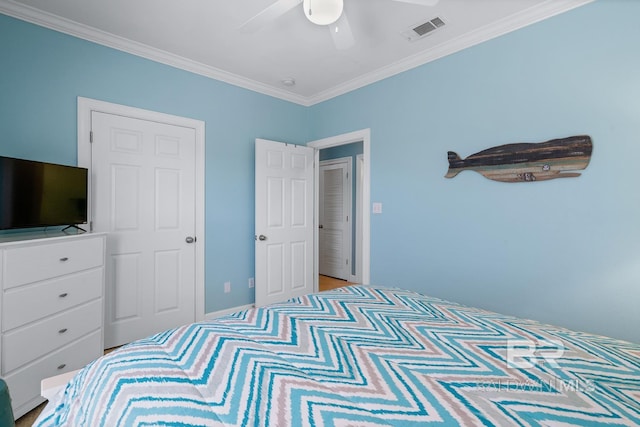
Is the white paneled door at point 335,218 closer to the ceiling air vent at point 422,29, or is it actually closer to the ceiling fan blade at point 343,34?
the ceiling air vent at point 422,29

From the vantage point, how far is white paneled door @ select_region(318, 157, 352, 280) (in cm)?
496

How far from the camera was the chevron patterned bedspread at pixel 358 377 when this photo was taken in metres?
0.73

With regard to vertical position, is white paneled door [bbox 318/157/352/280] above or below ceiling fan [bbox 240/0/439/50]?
below

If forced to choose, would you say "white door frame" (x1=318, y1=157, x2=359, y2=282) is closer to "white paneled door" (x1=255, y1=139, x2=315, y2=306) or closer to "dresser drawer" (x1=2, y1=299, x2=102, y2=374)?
"white paneled door" (x1=255, y1=139, x2=315, y2=306)

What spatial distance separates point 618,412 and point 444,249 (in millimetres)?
1926

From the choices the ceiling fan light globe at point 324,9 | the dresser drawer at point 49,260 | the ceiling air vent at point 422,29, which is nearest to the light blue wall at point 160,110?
the dresser drawer at point 49,260

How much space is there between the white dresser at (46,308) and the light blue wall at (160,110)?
0.85 m

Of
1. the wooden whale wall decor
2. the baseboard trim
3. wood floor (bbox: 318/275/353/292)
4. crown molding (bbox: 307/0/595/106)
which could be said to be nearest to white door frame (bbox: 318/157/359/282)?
wood floor (bbox: 318/275/353/292)

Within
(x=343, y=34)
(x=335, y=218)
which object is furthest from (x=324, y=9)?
Result: (x=335, y=218)

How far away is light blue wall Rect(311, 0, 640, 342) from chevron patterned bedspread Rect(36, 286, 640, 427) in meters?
0.93

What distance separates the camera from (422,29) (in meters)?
2.32

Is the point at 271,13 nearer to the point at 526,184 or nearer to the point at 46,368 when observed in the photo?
the point at 526,184

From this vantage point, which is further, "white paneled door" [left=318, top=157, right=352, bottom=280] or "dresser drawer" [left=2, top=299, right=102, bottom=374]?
"white paneled door" [left=318, top=157, right=352, bottom=280]

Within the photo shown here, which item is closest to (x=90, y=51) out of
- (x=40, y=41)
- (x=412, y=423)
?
(x=40, y=41)
